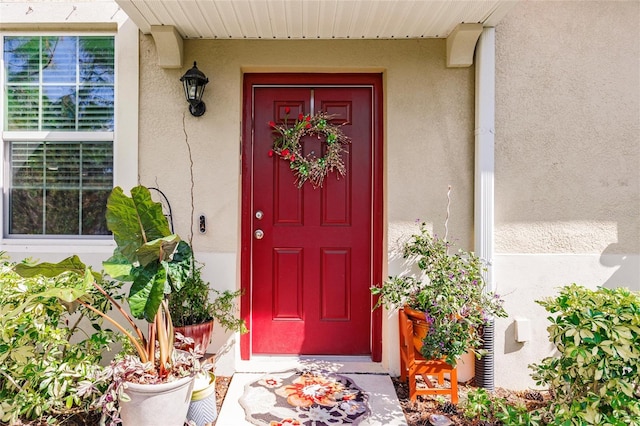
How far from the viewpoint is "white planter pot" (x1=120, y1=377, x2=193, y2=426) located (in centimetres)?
195

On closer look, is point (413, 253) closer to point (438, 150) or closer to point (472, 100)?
point (438, 150)

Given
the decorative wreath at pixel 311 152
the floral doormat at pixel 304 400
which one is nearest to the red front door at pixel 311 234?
Answer: the decorative wreath at pixel 311 152

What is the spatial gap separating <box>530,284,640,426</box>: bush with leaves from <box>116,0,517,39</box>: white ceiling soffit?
1911 millimetres

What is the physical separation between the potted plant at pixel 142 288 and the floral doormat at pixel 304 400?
1.82 ft

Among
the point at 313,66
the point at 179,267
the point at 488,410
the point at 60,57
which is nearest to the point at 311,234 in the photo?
the point at 179,267

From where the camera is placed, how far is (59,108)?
9.70 feet

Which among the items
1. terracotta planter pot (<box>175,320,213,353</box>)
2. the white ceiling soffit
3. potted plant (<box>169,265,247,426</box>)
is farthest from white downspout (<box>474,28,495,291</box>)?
terracotta planter pot (<box>175,320,213,353</box>)

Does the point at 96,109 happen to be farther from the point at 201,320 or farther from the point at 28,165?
the point at 201,320

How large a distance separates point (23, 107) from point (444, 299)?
3545mm

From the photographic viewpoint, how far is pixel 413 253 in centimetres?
274

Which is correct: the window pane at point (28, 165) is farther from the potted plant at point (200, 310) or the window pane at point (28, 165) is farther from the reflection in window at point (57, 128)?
the potted plant at point (200, 310)

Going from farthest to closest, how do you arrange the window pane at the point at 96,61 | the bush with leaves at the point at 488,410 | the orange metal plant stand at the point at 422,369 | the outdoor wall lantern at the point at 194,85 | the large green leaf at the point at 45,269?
the window pane at the point at 96,61 → the outdoor wall lantern at the point at 194,85 → the orange metal plant stand at the point at 422,369 → the bush with leaves at the point at 488,410 → the large green leaf at the point at 45,269

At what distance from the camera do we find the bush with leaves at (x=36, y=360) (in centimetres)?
198

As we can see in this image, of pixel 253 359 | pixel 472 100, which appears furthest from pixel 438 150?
pixel 253 359
